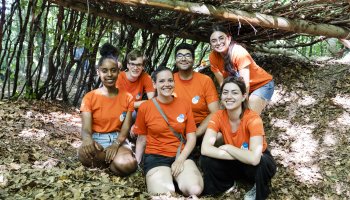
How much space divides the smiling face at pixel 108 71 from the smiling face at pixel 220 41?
3.67 ft

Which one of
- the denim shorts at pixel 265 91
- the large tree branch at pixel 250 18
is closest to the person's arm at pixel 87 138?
the large tree branch at pixel 250 18

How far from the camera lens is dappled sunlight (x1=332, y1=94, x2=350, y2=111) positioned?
474 centimetres

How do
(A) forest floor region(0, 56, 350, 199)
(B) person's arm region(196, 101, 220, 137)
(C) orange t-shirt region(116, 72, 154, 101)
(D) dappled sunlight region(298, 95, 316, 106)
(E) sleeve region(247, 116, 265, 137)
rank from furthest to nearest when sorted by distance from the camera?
1. (D) dappled sunlight region(298, 95, 316, 106)
2. (C) orange t-shirt region(116, 72, 154, 101)
3. (B) person's arm region(196, 101, 220, 137)
4. (E) sleeve region(247, 116, 265, 137)
5. (A) forest floor region(0, 56, 350, 199)

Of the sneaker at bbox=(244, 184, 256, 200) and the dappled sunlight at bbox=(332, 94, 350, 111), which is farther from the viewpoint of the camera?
the dappled sunlight at bbox=(332, 94, 350, 111)

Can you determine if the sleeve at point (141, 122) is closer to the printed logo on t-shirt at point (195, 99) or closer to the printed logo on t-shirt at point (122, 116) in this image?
the printed logo on t-shirt at point (122, 116)

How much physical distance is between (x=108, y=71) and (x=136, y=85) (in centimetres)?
73

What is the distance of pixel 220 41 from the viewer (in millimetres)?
3910

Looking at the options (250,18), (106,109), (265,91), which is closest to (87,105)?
(106,109)

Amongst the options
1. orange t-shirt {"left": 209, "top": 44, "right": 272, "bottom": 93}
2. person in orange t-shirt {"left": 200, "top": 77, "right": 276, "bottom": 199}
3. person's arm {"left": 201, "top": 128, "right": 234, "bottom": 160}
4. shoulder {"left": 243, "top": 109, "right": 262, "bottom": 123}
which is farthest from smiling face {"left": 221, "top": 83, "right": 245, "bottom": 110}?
orange t-shirt {"left": 209, "top": 44, "right": 272, "bottom": 93}

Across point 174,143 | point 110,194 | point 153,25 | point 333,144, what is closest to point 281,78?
point 333,144

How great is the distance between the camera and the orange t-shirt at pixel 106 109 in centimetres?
356

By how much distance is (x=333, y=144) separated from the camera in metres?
4.17

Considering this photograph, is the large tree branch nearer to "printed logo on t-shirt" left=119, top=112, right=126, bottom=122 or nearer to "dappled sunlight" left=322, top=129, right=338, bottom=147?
"printed logo on t-shirt" left=119, top=112, right=126, bottom=122

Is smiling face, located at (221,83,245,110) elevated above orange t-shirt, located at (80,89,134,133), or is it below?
above
